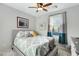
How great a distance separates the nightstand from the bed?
0.30ft

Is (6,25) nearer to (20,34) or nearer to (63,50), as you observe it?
(20,34)

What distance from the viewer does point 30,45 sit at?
1.22 m

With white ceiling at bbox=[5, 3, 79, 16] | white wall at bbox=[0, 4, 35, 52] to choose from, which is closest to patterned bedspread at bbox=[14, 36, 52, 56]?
white wall at bbox=[0, 4, 35, 52]

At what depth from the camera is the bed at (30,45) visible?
1.22 m

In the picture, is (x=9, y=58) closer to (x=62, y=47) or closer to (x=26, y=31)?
(x=26, y=31)

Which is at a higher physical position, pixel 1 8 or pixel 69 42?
pixel 1 8

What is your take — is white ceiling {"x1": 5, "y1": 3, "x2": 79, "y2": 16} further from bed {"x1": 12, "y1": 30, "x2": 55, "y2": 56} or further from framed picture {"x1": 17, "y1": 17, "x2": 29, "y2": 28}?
bed {"x1": 12, "y1": 30, "x2": 55, "y2": 56}

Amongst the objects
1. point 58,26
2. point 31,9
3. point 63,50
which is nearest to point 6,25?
point 31,9

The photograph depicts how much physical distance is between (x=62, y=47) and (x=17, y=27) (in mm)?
643

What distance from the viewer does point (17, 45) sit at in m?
1.26

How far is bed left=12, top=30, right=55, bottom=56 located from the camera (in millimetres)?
1223

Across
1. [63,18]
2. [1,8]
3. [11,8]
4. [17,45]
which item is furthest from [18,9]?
[63,18]

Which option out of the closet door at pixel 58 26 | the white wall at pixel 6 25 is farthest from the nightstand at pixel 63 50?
the white wall at pixel 6 25

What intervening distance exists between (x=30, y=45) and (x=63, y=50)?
43 cm
